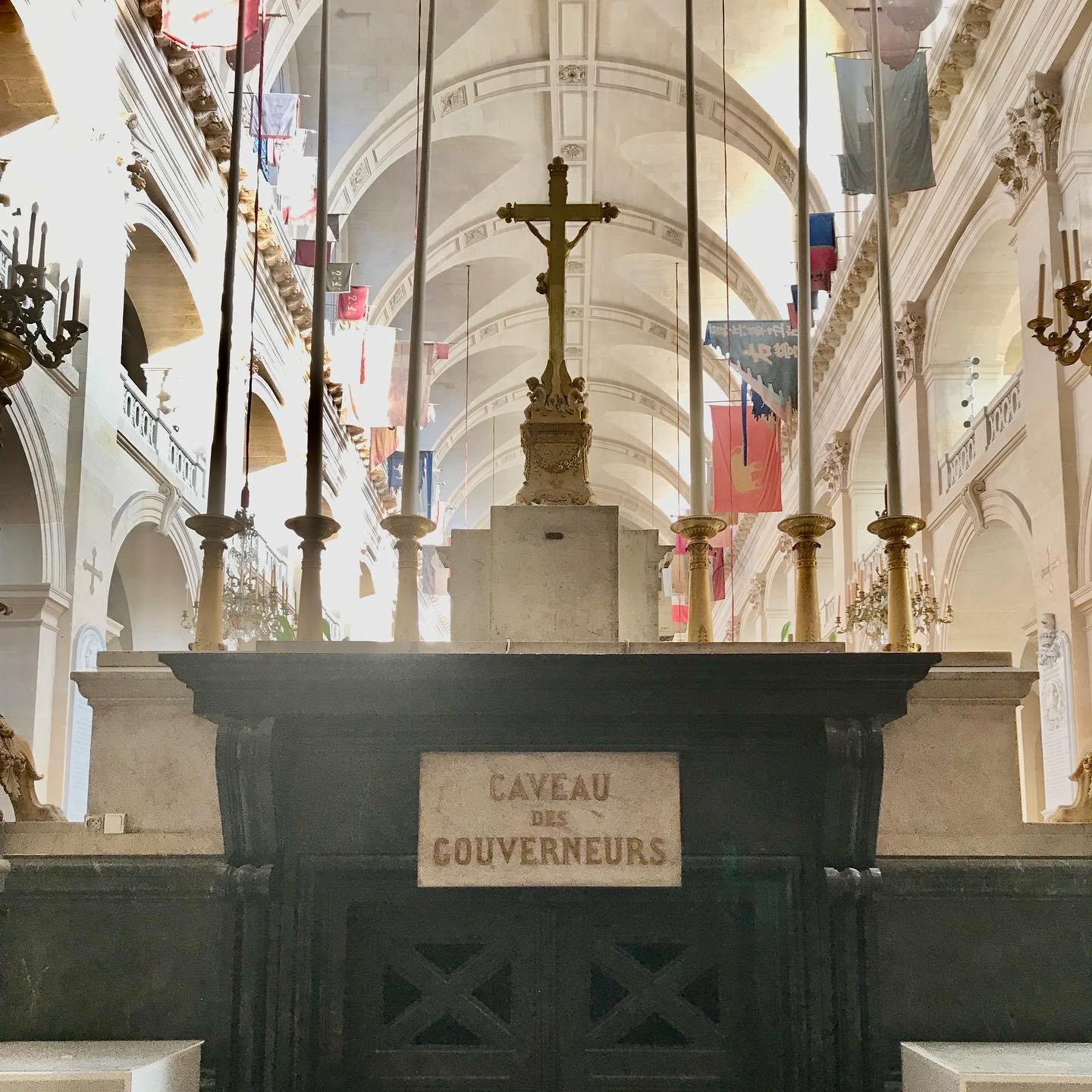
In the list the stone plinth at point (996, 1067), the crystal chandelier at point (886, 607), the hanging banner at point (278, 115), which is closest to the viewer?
the stone plinth at point (996, 1067)

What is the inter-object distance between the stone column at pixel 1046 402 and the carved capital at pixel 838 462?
832 cm

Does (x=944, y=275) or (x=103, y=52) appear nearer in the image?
(x=103, y=52)

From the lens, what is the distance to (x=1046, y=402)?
1202cm

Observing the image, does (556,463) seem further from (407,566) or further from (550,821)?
(550,821)

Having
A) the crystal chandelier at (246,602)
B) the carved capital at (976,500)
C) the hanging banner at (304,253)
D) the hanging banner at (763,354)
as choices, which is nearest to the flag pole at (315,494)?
the crystal chandelier at (246,602)

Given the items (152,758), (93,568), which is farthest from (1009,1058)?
(93,568)

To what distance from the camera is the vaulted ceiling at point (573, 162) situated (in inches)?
809

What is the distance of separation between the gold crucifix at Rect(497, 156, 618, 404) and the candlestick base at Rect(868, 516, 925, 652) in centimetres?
108

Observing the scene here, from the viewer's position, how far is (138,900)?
3.12 m

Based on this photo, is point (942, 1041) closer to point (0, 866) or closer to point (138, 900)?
point (138, 900)

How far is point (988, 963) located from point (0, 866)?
8.12 feet

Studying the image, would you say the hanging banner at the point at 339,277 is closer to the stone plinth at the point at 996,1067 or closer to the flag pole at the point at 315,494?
the flag pole at the point at 315,494

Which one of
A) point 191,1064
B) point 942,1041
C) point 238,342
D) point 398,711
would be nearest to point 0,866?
point 191,1064

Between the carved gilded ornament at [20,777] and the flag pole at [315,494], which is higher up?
the flag pole at [315,494]
